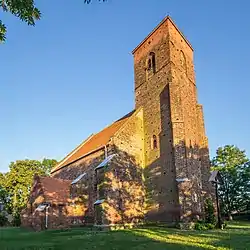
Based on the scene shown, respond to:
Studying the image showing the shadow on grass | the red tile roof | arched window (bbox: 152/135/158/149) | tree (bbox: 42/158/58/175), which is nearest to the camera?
the shadow on grass

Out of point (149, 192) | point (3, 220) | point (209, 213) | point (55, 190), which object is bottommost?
point (3, 220)

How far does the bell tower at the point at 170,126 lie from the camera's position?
71.9ft

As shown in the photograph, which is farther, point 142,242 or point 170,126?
point 170,126

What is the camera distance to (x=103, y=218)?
20.4m

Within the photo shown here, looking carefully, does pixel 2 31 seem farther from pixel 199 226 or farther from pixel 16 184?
pixel 16 184

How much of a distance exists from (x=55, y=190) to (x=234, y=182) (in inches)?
1220

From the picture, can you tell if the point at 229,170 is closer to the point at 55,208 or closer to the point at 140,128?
the point at 140,128

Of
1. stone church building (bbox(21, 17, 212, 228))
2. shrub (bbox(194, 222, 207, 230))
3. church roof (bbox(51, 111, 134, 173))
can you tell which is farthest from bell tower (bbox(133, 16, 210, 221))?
church roof (bbox(51, 111, 134, 173))

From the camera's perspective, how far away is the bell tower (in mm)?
21906

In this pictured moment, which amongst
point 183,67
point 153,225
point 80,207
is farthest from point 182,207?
point 183,67

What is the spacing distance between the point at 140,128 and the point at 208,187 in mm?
8422

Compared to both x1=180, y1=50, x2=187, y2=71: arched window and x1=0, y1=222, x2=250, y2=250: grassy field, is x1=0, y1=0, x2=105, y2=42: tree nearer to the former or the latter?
x1=0, y1=222, x2=250, y2=250: grassy field

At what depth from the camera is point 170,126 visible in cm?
2342

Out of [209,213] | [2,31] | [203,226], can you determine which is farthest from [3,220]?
[2,31]
